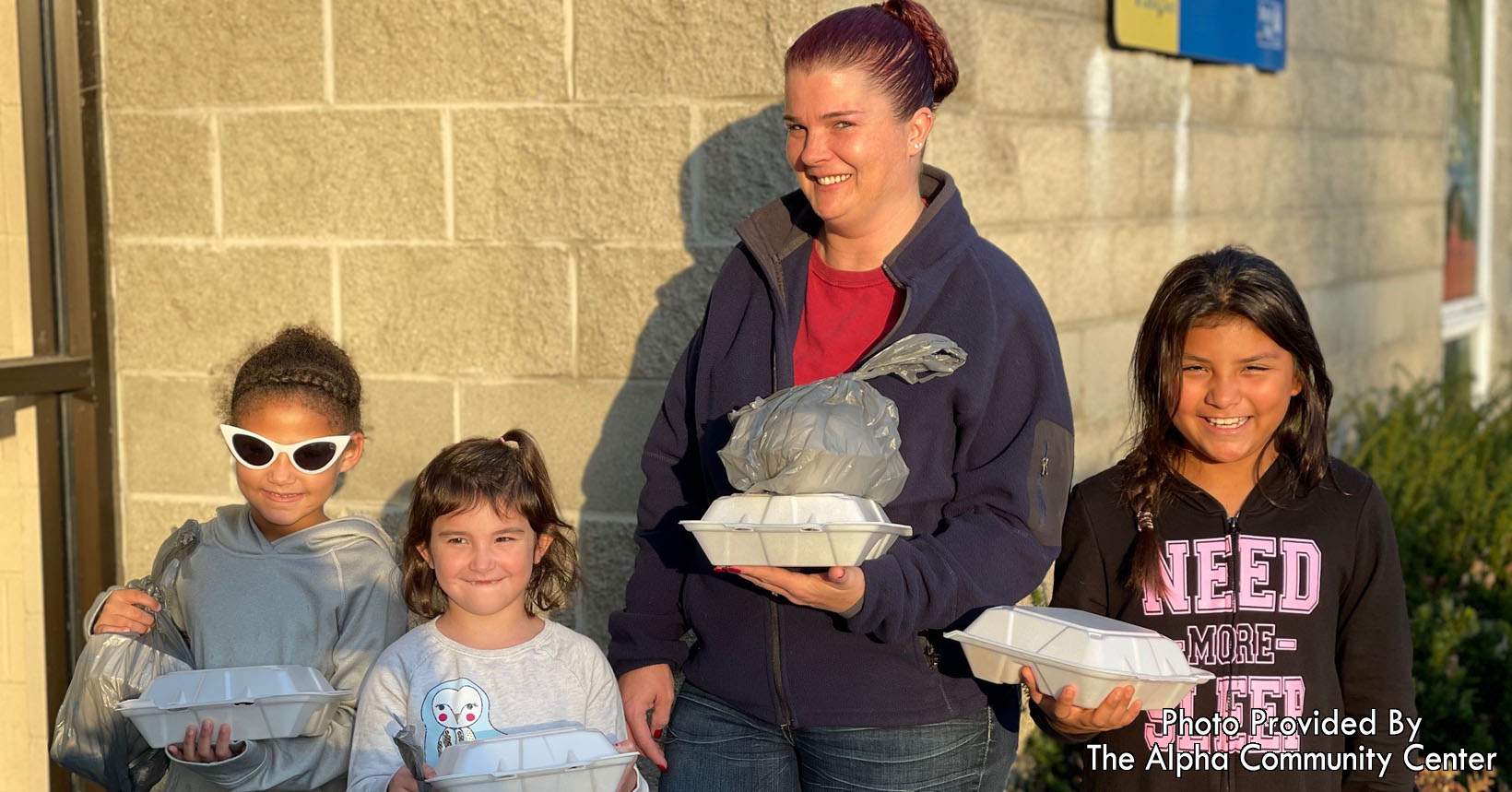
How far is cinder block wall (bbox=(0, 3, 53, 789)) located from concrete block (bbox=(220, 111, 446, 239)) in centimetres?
52

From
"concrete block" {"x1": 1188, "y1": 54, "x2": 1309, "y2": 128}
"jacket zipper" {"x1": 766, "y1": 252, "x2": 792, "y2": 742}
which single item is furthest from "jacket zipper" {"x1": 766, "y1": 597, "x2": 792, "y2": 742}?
"concrete block" {"x1": 1188, "y1": 54, "x2": 1309, "y2": 128}

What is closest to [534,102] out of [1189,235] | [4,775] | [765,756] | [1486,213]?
[765,756]

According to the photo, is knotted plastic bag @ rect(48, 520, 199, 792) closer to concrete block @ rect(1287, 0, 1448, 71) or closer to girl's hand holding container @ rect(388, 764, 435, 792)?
girl's hand holding container @ rect(388, 764, 435, 792)

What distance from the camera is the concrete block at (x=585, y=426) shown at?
385cm

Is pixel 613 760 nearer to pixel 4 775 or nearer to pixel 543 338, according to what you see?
pixel 543 338

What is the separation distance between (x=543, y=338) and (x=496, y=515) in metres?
1.29

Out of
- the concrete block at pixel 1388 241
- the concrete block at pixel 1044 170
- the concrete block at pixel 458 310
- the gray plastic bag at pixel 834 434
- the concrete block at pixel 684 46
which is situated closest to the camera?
the gray plastic bag at pixel 834 434

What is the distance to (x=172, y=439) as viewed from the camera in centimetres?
423

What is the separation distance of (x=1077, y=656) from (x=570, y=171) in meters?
1.94

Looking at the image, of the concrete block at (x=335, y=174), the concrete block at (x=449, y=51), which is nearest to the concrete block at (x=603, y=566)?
the concrete block at (x=335, y=174)

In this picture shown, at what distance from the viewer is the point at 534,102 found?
3.87 metres

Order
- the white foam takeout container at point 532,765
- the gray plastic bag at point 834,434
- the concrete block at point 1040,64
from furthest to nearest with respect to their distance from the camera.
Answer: the concrete block at point 1040,64 → the gray plastic bag at point 834,434 → the white foam takeout container at point 532,765

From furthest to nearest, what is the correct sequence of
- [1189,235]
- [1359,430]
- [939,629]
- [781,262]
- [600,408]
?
[1359,430], [1189,235], [600,408], [781,262], [939,629]

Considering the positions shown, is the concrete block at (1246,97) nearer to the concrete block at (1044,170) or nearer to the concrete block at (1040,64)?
the concrete block at (1044,170)
